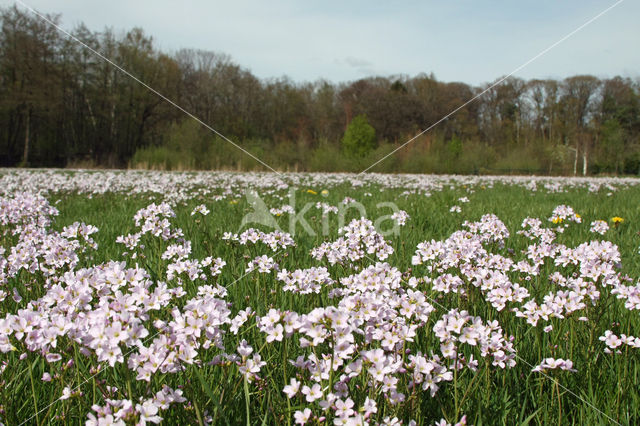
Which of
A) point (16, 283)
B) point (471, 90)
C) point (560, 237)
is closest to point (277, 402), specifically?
point (16, 283)

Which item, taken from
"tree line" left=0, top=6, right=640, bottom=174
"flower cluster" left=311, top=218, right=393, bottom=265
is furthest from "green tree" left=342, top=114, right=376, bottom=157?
"flower cluster" left=311, top=218, right=393, bottom=265

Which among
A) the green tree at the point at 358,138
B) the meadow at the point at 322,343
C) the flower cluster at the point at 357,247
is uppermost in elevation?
the green tree at the point at 358,138

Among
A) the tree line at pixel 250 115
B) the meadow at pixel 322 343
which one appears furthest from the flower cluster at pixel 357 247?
the tree line at pixel 250 115

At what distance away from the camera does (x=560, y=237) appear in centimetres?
495

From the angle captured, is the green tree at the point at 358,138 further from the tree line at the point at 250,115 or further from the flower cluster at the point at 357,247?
the flower cluster at the point at 357,247

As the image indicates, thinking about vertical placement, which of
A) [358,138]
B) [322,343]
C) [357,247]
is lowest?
[322,343]

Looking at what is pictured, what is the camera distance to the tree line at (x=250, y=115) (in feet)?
106

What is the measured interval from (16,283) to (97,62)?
145 feet

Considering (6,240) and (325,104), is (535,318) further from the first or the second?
(325,104)

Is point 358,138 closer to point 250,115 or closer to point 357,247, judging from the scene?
point 250,115

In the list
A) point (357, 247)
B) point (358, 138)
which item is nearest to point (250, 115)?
point (358, 138)

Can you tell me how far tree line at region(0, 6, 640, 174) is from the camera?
32406 mm

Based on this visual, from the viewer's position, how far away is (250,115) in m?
44.2

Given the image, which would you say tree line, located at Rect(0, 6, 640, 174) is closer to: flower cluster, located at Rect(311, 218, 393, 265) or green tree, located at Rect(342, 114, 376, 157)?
green tree, located at Rect(342, 114, 376, 157)
